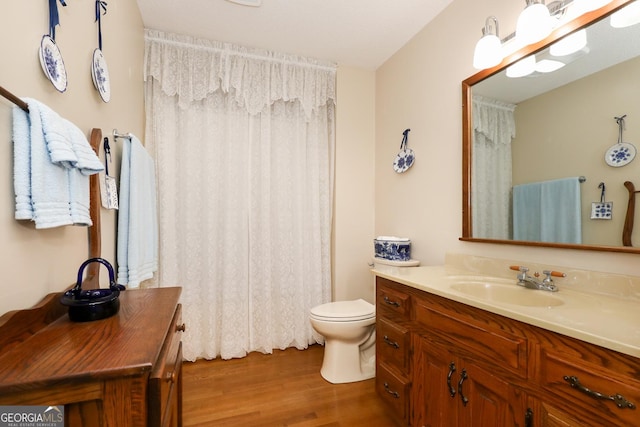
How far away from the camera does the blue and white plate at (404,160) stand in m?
2.28

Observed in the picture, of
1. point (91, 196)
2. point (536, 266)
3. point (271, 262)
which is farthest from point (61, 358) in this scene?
point (271, 262)

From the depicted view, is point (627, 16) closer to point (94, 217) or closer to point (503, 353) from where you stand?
point (503, 353)

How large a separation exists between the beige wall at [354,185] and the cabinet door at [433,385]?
4.33 ft

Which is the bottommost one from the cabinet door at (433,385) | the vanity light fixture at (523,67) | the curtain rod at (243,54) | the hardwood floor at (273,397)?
the hardwood floor at (273,397)

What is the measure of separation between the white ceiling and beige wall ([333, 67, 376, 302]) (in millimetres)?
367

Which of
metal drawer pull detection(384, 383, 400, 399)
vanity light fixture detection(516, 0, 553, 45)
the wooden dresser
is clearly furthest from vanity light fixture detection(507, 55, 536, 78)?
the wooden dresser

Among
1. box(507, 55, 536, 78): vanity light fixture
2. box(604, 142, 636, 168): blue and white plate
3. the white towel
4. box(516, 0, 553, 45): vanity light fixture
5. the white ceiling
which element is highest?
the white ceiling

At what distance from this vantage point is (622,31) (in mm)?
1134

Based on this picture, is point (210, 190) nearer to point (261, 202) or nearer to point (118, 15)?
point (261, 202)

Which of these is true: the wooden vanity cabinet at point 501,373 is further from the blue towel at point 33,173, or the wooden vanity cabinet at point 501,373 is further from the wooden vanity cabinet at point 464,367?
the blue towel at point 33,173

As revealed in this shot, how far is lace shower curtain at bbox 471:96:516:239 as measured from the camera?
158 centimetres

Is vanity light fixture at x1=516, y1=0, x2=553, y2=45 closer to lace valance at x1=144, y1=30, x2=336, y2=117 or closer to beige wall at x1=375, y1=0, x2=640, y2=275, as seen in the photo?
beige wall at x1=375, y1=0, x2=640, y2=275

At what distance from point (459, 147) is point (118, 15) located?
210 cm

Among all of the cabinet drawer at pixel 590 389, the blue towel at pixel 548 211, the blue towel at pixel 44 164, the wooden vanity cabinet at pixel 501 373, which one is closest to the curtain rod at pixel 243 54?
the blue towel at pixel 44 164
